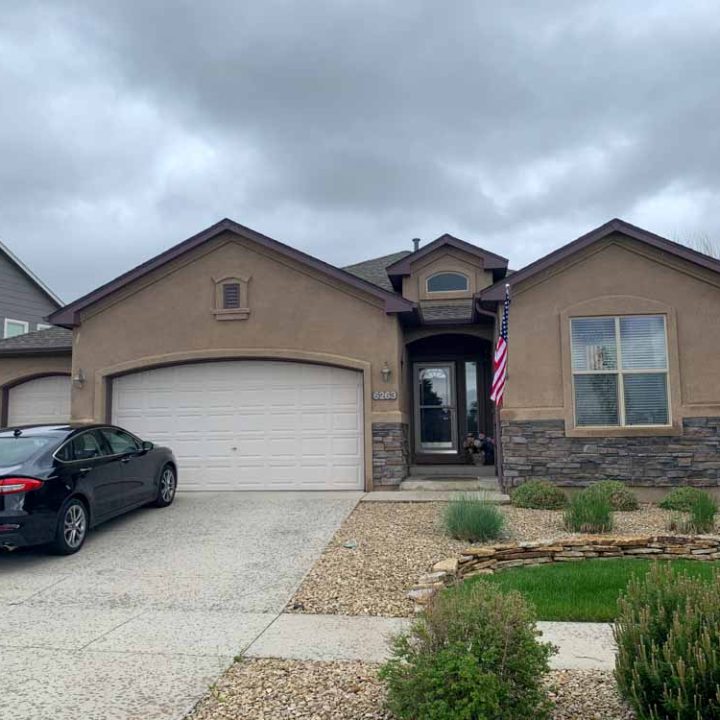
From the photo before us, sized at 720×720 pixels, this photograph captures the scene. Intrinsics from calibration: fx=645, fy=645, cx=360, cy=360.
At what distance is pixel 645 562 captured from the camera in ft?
23.0

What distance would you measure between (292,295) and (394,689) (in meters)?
9.63

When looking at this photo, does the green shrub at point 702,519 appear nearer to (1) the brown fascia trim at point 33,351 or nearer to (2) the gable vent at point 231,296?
(2) the gable vent at point 231,296

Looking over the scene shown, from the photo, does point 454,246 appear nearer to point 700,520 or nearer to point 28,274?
point 700,520

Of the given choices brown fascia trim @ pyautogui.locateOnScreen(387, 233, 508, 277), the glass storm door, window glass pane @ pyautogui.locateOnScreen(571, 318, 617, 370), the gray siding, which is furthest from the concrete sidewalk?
the gray siding

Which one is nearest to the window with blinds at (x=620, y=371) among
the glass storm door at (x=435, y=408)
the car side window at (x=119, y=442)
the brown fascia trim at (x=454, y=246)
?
the glass storm door at (x=435, y=408)

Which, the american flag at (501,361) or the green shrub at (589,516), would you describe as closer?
the green shrub at (589,516)

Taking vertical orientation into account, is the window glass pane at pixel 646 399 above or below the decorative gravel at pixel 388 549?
above

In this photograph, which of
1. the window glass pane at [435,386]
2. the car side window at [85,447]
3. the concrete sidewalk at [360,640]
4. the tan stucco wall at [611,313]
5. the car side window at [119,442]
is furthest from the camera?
the window glass pane at [435,386]

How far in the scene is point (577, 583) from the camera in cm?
623

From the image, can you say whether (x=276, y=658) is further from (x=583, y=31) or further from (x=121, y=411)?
(x=583, y=31)

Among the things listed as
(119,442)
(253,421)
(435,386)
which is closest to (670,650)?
(119,442)

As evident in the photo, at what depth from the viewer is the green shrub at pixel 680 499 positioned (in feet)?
32.0

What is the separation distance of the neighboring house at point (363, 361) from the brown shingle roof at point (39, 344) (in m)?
1.85

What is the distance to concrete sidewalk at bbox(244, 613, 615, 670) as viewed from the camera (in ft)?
14.8
